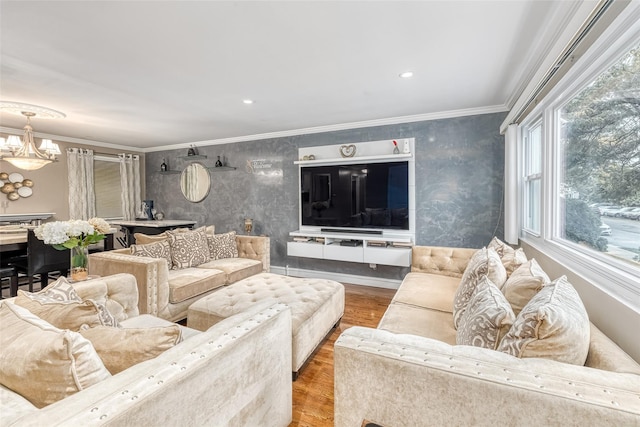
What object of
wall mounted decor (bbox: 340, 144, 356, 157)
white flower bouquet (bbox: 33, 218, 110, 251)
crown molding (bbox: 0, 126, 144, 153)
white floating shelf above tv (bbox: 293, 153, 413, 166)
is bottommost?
white flower bouquet (bbox: 33, 218, 110, 251)

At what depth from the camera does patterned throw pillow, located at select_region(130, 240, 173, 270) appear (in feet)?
9.25

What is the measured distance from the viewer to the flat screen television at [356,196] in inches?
147

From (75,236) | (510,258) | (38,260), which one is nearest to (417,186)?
(510,258)

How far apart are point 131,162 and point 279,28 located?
17.4 ft

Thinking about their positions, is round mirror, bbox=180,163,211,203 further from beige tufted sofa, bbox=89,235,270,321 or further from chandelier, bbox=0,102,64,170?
beige tufted sofa, bbox=89,235,270,321

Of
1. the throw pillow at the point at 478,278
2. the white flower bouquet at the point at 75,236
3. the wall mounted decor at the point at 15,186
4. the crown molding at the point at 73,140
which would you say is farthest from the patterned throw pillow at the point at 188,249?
the crown molding at the point at 73,140

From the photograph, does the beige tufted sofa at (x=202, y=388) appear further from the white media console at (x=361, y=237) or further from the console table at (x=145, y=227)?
the console table at (x=145, y=227)

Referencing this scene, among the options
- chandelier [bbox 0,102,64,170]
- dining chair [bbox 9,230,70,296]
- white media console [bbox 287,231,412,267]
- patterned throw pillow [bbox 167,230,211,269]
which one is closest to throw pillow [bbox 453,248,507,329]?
white media console [bbox 287,231,412,267]

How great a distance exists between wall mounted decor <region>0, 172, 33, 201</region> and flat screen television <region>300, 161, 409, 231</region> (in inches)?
169

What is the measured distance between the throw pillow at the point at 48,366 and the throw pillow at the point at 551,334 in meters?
1.32

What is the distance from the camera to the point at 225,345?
1.02 metres

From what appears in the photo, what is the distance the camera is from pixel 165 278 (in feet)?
8.17

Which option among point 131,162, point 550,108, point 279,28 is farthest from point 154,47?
point 131,162

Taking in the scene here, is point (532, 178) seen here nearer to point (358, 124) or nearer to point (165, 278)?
point (358, 124)
